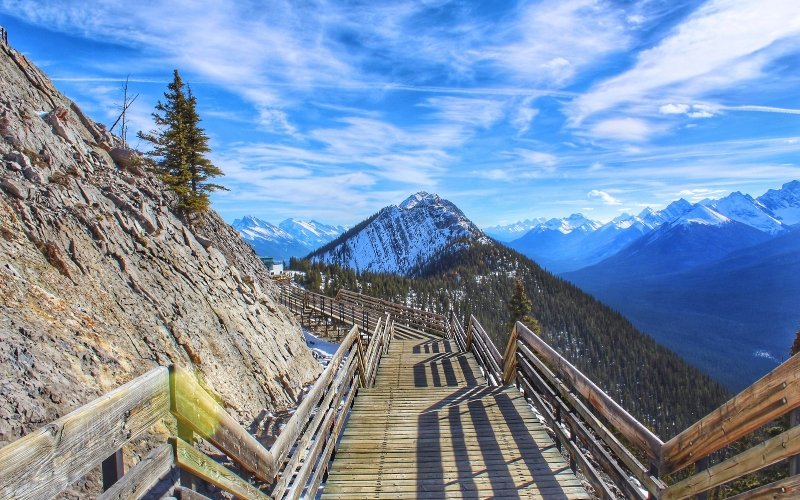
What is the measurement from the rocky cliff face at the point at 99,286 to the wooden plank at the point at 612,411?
22.8 ft

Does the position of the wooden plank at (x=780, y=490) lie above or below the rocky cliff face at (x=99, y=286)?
below

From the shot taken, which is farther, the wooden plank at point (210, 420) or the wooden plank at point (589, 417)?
the wooden plank at point (589, 417)

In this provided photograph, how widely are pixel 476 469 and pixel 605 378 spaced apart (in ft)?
362

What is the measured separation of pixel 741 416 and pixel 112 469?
3.76 m

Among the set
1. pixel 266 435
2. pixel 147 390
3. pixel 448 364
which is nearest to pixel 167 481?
pixel 147 390

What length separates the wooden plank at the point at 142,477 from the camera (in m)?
1.91

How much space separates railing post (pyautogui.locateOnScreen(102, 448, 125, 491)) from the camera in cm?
201

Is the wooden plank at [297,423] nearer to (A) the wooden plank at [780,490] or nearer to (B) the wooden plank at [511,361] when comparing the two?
(A) the wooden plank at [780,490]

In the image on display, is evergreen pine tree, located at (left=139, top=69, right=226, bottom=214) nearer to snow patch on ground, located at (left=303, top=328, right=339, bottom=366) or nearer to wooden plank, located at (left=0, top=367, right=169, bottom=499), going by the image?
snow patch on ground, located at (left=303, top=328, right=339, bottom=366)

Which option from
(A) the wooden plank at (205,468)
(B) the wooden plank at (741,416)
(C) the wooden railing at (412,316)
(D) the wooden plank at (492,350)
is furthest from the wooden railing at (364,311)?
(A) the wooden plank at (205,468)

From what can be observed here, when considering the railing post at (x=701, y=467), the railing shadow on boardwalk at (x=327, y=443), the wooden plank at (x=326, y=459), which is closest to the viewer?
the railing shadow on boardwalk at (x=327, y=443)

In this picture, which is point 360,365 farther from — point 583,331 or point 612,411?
point 583,331

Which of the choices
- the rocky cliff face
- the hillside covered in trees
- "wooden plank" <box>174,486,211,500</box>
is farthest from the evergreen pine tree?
the hillside covered in trees

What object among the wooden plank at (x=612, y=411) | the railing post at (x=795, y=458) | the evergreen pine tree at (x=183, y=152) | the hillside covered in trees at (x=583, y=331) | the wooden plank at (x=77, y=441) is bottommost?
the hillside covered in trees at (x=583, y=331)
